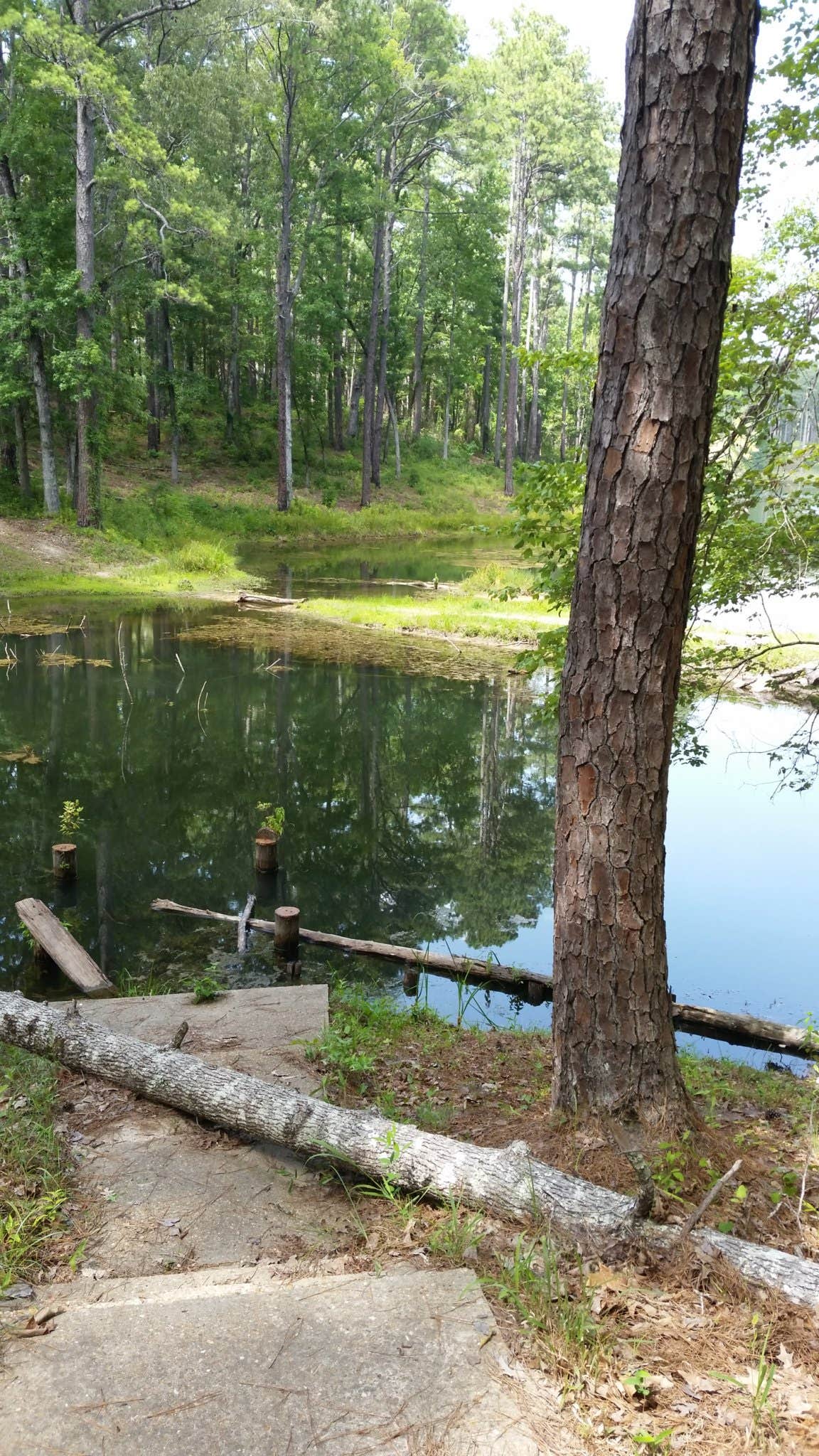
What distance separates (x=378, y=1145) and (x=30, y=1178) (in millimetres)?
1306

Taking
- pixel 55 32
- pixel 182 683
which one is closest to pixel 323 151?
pixel 55 32

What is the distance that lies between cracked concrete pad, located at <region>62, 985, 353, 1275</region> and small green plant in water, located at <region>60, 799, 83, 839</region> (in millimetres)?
5131

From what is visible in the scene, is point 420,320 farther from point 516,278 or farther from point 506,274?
point 516,278

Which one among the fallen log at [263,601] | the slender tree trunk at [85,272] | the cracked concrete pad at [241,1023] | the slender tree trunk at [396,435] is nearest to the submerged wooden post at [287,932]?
the cracked concrete pad at [241,1023]

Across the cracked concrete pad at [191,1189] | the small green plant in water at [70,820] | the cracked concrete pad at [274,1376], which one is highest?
the cracked concrete pad at [274,1376]

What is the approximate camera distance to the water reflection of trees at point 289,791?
8.55 metres

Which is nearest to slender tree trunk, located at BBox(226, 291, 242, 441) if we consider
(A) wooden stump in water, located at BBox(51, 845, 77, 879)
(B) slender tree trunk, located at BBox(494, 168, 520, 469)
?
(B) slender tree trunk, located at BBox(494, 168, 520, 469)

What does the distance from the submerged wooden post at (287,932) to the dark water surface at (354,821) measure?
0.19 metres

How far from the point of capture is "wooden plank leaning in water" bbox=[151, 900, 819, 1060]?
20.3ft

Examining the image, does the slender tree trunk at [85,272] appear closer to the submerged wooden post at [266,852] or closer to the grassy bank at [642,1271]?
the submerged wooden post at [266,852]

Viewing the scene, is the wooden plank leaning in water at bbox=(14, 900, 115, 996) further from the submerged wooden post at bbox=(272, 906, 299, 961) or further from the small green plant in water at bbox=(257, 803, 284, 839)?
the small green plant in water at bbox=(257, 803, 284, 839)

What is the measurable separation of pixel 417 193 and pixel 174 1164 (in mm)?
49268

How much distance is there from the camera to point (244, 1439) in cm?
236

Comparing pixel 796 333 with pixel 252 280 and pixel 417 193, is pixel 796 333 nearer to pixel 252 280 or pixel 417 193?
pixel 252 280
